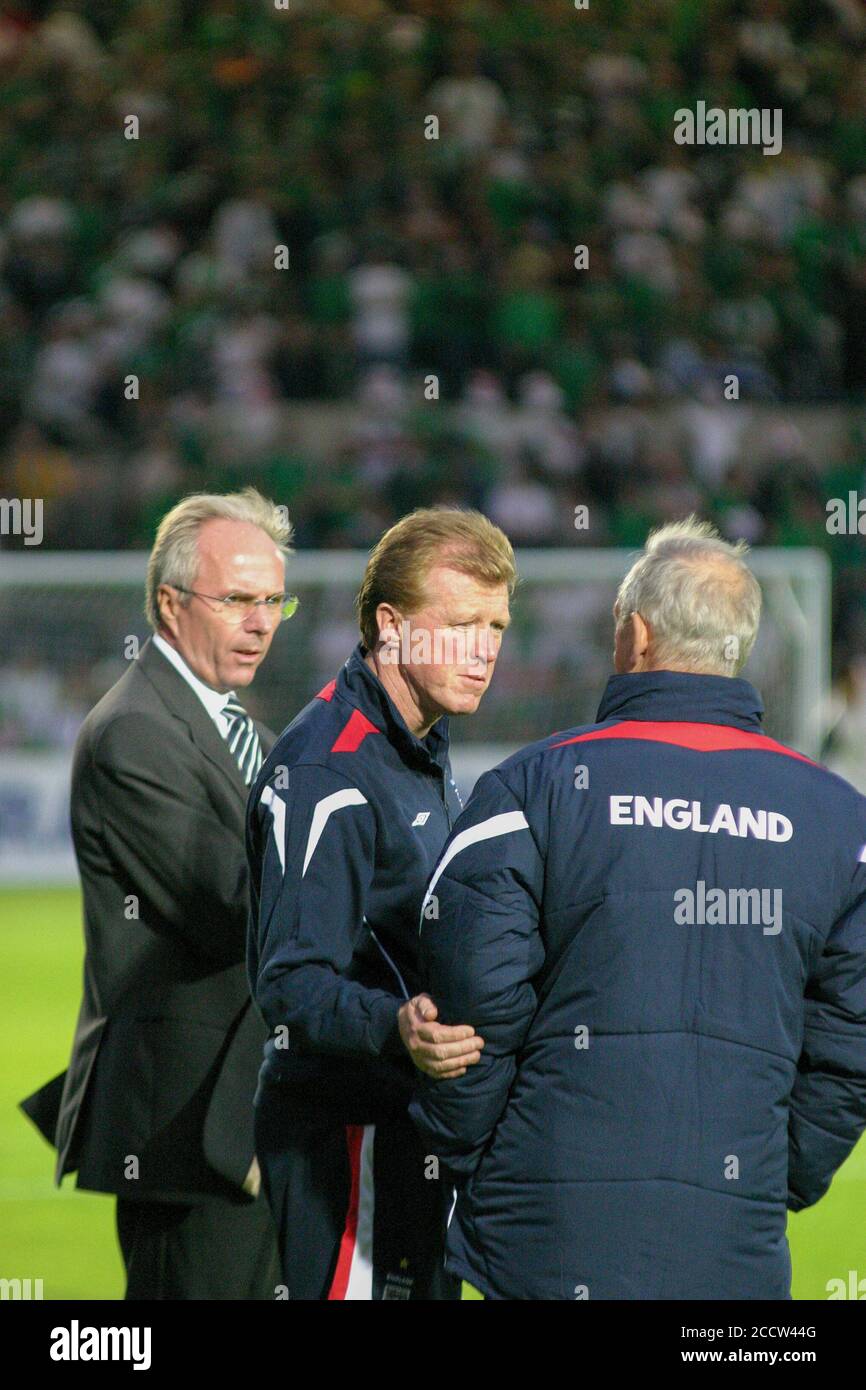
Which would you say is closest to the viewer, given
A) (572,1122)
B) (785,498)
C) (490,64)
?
(572,1122)

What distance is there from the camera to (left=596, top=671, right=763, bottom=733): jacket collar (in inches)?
99.8

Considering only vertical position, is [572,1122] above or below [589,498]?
below

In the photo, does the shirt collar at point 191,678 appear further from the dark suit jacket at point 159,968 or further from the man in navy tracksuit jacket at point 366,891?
the man in navy tracksuit jacket at point 366,891

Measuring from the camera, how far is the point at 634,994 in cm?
244

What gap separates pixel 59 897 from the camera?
11.2 m

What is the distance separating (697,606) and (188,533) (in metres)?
1.27

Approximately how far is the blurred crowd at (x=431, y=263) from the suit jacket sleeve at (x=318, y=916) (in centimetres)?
1028

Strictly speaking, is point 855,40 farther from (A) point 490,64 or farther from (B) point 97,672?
(B) point 97,672

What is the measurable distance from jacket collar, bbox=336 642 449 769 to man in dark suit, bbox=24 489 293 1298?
0.57 meters

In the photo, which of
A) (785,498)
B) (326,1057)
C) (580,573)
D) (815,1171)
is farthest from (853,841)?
(785,498)

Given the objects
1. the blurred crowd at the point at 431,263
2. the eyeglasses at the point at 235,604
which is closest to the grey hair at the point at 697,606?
the eyeglasses at the point at 235,604

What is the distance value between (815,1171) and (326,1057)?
76cm

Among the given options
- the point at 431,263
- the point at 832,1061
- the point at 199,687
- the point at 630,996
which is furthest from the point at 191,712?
the point at 431,263

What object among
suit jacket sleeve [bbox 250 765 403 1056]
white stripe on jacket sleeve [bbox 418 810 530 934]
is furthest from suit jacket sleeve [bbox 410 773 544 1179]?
suit jacket sleeve [bbox 250 765 403 1056]
